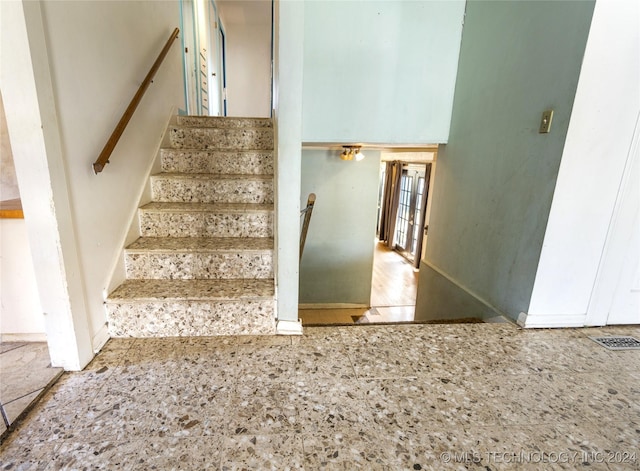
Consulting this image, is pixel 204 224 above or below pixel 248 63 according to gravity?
below

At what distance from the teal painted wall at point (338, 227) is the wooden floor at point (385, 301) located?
7.9 inches

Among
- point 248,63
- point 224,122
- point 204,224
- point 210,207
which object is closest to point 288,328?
point 204,224

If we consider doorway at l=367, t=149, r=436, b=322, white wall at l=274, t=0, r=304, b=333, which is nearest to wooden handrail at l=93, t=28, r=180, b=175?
white wall at l=274, t=0, r=304, b=333

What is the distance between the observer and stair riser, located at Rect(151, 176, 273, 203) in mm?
2236

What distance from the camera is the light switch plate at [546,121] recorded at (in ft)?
5.34

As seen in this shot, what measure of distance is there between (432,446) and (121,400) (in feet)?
3.85

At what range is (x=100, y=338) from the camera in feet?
4.90

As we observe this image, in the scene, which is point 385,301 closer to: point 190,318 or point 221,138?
point 221,138

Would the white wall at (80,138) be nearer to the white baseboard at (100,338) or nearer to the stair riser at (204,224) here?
the white baseboard at (100,338)

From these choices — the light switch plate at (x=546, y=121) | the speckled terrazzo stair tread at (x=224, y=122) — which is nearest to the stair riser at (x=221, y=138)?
the speckled terrazzo stair tread at (x=224, y=122)

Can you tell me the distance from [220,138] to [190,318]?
1.71 metres

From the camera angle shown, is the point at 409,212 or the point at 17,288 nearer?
the point at 17,288

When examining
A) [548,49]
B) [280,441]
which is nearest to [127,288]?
[280,441]

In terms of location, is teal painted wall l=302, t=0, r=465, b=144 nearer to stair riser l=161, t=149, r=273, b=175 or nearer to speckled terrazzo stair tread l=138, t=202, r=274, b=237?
stair riser l=161, t=149, r=273, b=175
